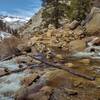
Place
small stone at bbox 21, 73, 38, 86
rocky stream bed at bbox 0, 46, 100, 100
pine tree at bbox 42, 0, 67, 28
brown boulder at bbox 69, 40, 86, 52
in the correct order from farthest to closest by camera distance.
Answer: pine tree at bbox 42, 0, 67, 28
brown boulder at bbox 69, 40, 86, 52
small stone at bbox 21, 73, 38, 86
rocky stream bed at bbox 0, 46, 100, 100

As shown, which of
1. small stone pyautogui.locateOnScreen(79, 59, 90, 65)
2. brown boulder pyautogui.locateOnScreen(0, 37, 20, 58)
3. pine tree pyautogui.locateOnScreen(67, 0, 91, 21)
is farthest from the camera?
pine tree pyautogui.locateOnScreen(67, 0, 91, 21)

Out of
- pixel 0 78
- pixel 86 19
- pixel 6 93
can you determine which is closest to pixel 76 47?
pixel 86 19

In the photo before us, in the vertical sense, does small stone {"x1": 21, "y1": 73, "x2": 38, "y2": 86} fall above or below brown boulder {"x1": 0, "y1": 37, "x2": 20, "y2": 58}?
below

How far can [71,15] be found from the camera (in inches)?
1978

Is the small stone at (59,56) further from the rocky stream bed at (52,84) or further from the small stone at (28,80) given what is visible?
the small stone at (28,80)

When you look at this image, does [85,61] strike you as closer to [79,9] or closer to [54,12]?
[79,9]

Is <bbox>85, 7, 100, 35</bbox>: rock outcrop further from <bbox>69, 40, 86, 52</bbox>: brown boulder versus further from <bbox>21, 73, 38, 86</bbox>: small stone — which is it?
<bbox>21, 73, 38, 86</bbox>: small stone

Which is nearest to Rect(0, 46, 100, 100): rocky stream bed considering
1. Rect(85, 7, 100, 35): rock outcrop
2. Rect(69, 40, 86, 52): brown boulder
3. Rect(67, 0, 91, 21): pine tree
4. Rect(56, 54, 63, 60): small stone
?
Rect(56, 54, 63, 60): small stone

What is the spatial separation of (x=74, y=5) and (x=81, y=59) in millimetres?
20321

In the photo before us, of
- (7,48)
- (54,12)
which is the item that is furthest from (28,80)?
(54,12)

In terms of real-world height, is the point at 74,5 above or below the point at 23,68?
above

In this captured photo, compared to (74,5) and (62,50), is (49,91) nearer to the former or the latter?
(62,50)

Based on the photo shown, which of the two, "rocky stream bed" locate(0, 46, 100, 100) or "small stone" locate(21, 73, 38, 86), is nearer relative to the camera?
"rocky stream bed" locate(0, 46, 100, 100)

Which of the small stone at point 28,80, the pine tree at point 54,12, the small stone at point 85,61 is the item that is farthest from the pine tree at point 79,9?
the small stone at point 28,80
